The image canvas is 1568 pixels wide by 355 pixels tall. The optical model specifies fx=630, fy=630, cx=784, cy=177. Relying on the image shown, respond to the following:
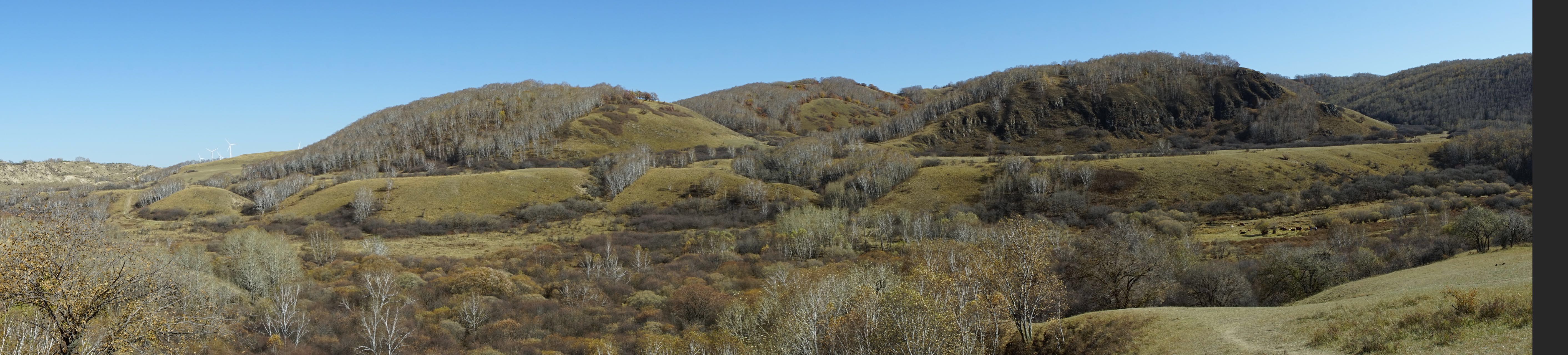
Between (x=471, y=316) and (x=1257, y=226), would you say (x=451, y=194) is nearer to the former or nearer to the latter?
(x=471, y=316)

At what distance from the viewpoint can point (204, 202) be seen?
12775cm

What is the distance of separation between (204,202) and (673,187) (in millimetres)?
93655

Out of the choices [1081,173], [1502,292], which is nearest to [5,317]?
[1502,292]

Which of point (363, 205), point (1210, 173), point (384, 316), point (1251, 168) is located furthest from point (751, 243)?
point (1251, 168)

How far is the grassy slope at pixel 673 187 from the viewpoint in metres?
136

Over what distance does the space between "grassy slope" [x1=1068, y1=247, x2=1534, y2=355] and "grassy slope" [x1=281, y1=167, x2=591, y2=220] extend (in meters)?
120

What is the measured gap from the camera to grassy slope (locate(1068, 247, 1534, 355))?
19.0 meters

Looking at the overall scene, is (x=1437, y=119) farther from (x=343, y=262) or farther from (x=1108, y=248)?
(x=343, y=262)

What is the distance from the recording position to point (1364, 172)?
116 meters

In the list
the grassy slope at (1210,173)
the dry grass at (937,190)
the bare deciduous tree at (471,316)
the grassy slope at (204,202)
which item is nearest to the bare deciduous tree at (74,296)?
the bare deciduous tree at (471,316)

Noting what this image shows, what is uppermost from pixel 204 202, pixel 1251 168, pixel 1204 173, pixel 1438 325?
pixel 204 202

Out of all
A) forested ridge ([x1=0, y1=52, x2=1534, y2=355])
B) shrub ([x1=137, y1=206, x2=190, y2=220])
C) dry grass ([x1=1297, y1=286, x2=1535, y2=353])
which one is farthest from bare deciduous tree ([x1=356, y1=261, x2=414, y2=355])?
shrub ([x1=137, y1=206, x2=190, y2=220])

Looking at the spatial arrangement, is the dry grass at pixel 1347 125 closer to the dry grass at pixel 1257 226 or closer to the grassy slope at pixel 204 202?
the dry grass at pixel 1257 226

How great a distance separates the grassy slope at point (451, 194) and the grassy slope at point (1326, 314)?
119786 millimetres
